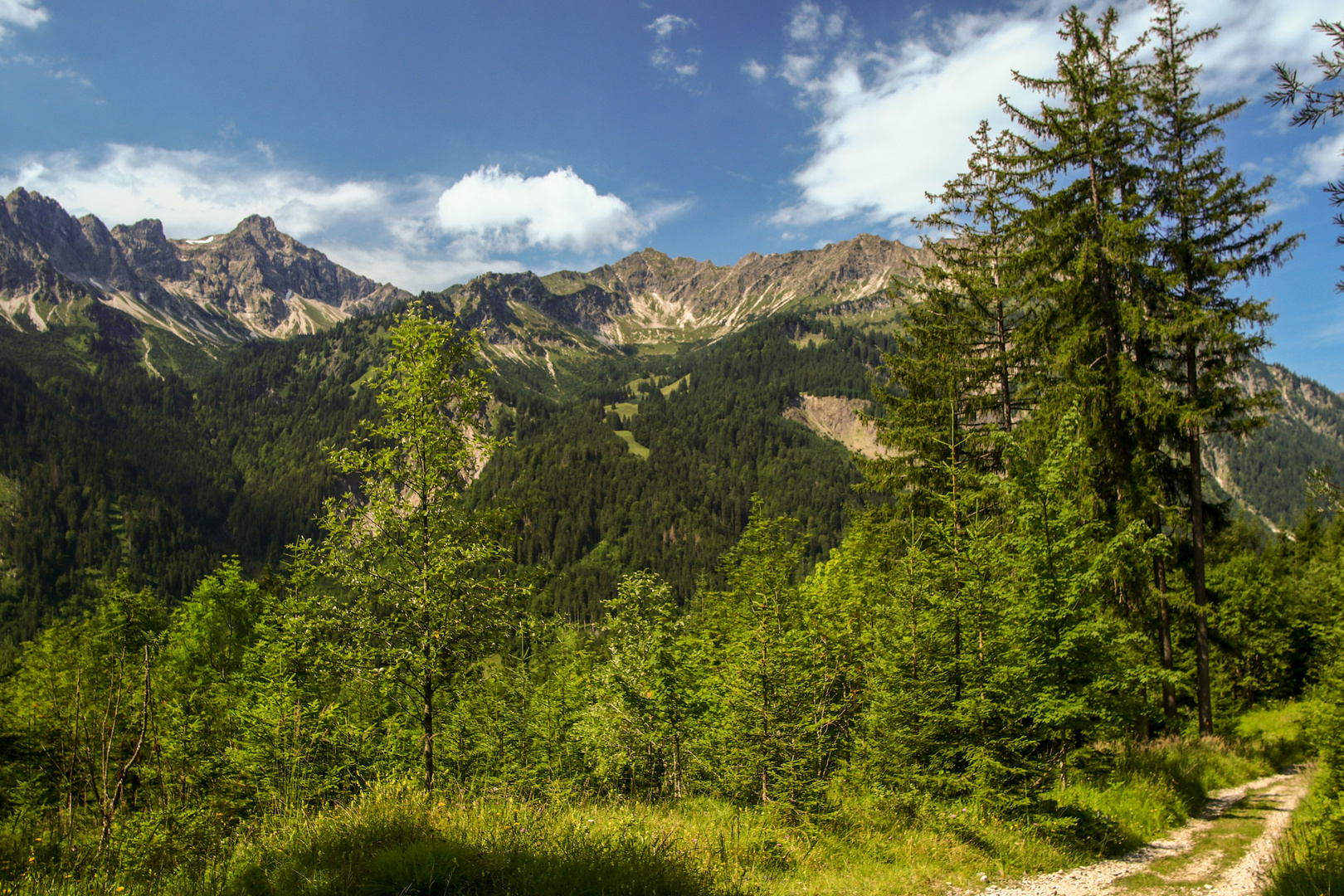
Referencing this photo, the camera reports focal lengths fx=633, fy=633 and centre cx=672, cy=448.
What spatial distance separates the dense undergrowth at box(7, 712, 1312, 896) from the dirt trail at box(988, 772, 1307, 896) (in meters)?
0.30

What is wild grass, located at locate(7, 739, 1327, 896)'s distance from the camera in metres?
5.70

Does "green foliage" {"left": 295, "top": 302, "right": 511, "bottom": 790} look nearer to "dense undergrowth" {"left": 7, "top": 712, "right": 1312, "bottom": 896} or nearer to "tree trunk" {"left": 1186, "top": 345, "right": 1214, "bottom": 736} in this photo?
"dense undergrowth" {"left": 7, "top": 712, "right": 1312, "bottom": 896}

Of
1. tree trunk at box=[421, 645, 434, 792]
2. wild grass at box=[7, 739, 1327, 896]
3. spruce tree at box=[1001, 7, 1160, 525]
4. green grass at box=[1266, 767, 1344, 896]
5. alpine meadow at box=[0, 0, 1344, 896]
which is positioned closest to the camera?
wild grass at box=[7, 739, 1327, 896]

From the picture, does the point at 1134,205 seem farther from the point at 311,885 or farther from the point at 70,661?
the point at 70,661

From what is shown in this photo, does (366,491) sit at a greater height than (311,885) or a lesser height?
greater

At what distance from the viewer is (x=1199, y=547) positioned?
15.4 meters

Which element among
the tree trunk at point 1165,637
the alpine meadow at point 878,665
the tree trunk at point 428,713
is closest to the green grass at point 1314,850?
the alpine meadow at point 878,665

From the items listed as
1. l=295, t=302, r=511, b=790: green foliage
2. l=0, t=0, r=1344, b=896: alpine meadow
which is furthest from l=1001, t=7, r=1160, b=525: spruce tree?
l=295, t=302, r=511, b=790: green foliage

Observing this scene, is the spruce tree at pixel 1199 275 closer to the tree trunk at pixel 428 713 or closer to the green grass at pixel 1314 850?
the green grass at pixel 1314 850

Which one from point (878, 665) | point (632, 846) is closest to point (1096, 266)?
point (878, 665)

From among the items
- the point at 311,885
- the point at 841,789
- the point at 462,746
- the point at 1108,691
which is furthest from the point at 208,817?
the point at 1108,691

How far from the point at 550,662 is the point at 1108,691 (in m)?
19.6

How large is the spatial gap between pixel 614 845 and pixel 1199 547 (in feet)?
52.8

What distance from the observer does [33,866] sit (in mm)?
6301
